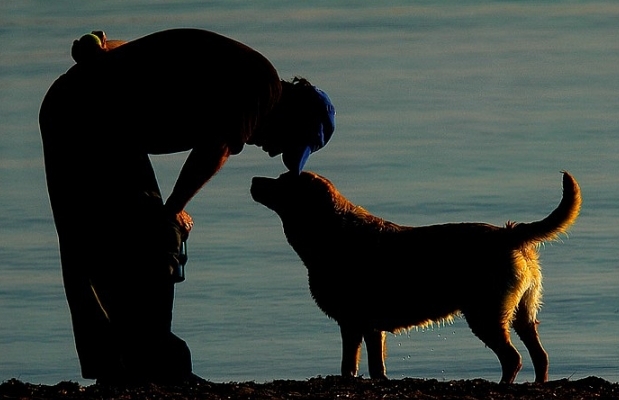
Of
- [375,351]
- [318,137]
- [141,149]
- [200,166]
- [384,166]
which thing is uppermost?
[384,166]

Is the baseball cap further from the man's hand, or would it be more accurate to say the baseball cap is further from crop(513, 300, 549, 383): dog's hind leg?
crop(513, 300, 549, 383): dog's hind leg

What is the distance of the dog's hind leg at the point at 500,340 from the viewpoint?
11359mm

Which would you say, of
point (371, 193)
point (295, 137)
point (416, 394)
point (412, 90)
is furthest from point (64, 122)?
point (412, 90)

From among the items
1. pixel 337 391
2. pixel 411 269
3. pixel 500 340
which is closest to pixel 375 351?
pixel 411 269

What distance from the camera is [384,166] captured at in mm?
17062

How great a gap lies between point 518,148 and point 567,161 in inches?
Answer: 30.9

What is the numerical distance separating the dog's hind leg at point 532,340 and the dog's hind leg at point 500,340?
0.63 feet

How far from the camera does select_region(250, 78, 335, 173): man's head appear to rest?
1020 centimetres

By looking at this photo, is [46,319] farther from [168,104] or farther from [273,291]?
[168,104]

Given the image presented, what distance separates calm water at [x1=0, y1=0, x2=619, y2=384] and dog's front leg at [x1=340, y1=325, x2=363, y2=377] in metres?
0.40

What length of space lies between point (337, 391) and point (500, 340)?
1.79m

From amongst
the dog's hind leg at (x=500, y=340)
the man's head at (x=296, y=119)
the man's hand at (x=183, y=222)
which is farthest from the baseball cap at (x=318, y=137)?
the dog's hind leg at (x=500, y=340)

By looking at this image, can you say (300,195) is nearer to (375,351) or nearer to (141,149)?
(375,351)

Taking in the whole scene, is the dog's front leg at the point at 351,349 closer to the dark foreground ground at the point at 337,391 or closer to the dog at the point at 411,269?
the dog at the point at 411,269
